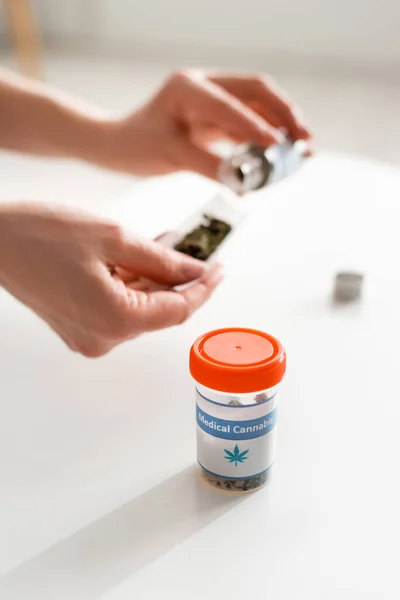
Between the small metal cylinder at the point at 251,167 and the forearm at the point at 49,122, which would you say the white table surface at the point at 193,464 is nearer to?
the small metal cylinder at the point at 251,167

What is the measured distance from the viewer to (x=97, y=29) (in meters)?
3.16

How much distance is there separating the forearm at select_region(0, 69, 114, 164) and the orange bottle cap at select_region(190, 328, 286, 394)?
58 centimetres

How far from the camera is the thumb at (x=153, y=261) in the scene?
0.72 metres

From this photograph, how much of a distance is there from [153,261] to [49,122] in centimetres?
47

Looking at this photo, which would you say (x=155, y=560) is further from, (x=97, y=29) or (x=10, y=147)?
(x=97, y=29)

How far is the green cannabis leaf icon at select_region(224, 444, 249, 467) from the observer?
0.59 meters

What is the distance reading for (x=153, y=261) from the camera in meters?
0.75

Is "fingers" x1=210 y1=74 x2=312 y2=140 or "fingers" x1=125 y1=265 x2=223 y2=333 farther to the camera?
"fingers" x1=210 y1=74 x2=312 y2=140

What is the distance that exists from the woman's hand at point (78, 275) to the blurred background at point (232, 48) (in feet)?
5.49

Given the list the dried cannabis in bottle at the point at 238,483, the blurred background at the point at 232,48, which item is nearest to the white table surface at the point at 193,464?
the dried cannabis in bottle at the point at 238,483

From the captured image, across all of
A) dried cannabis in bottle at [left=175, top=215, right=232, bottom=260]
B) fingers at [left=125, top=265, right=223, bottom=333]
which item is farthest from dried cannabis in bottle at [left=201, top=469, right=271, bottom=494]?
dried cannabis in bottle at [left=175, top=215, right=232, bottom=260]

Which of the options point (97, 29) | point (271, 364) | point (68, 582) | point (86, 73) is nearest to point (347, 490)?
point (271, 364)

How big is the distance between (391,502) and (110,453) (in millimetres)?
256

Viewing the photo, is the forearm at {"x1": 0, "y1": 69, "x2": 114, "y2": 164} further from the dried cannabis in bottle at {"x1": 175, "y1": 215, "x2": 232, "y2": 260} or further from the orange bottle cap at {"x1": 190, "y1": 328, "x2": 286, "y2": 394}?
the orange bottle cap at {"x1": 190, "y1": 328, "x2": 286, "y2": 394}
